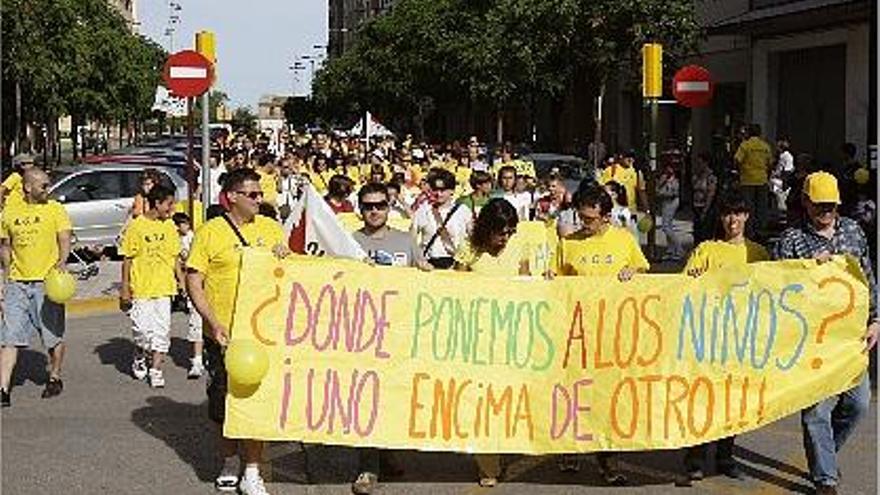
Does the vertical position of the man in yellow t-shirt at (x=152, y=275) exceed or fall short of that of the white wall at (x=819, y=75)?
it falls short

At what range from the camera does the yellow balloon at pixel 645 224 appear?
18266 millimetres

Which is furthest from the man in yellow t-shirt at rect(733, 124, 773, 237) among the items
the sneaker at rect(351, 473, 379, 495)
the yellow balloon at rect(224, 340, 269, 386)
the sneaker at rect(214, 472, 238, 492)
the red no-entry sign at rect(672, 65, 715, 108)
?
the yellow balloon at rect(224, 340, 269, 386)

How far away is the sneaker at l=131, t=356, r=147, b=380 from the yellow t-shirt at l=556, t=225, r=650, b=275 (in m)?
4.81

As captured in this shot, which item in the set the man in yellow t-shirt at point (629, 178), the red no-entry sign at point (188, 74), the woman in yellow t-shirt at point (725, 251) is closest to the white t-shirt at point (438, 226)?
the woman in yellow t-shirt at point (725, 251)

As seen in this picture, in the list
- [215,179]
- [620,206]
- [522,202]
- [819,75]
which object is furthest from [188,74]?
[819,75]

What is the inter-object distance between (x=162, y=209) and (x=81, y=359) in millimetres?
2275

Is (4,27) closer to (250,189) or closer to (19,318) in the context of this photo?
(19,318)

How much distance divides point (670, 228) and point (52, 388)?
11.3 metres

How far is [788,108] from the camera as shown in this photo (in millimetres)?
34500

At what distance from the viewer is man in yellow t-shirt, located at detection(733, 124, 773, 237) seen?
22297 millimetres

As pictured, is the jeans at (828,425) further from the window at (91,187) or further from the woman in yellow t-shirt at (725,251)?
the window at (91,187)

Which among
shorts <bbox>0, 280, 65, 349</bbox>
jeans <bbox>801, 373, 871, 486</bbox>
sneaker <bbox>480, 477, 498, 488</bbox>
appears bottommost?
sneaker <bbox>480, 477, 498, 488</bbox>

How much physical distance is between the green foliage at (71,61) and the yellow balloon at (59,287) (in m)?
21.9

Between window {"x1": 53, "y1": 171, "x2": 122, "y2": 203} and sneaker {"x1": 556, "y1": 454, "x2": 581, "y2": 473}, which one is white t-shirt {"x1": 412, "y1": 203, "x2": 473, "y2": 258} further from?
window {"x1": 53, "y1": 171, "x2": 122, "y2": 203}
